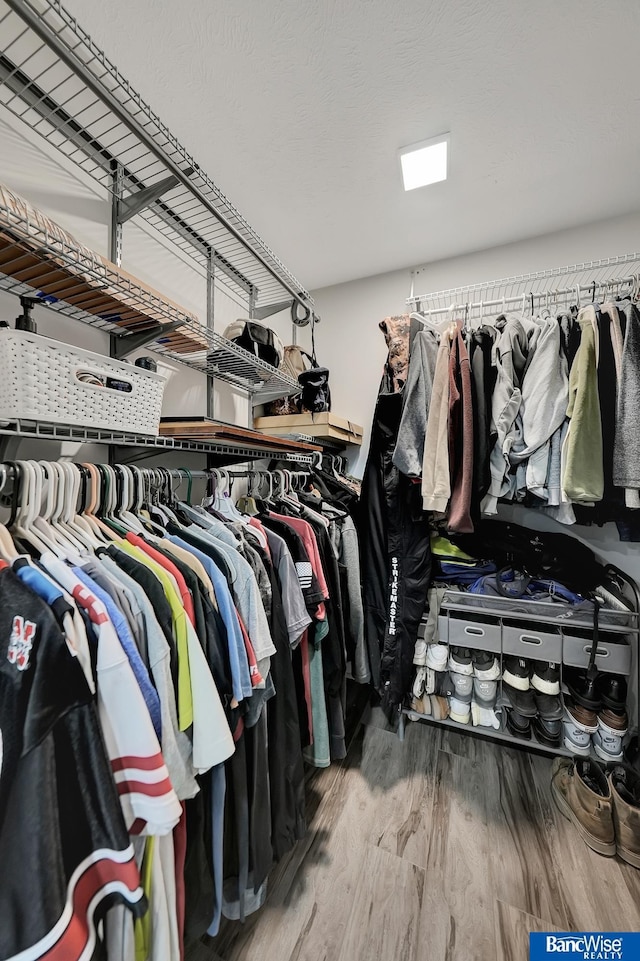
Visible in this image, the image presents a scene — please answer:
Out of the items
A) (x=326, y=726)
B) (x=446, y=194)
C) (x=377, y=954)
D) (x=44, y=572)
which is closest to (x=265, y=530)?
(x=44, y=572)

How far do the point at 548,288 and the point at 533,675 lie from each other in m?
1.84

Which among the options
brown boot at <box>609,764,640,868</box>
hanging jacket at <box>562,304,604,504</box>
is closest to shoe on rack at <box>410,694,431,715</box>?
brown boot at <box>609,764,640,868</box>

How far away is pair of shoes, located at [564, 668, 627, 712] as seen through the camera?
1267 mm

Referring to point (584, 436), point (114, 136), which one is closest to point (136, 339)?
point (114, 136)

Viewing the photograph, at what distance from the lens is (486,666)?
4.68 feet

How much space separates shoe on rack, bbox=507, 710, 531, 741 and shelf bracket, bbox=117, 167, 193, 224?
2.29 meters

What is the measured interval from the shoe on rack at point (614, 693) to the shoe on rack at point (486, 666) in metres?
0.37

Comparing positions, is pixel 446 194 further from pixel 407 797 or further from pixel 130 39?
pixel 407 797

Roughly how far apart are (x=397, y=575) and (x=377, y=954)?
3.42 ft

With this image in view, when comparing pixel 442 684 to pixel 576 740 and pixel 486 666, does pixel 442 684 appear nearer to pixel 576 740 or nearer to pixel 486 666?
pixel 486 666

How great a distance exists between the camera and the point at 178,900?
2.19 feet

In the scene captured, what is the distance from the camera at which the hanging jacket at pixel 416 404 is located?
1.35 metres

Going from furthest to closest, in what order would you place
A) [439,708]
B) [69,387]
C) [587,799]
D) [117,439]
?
[439,708] < [587,799] < [117,439] < [69,387]

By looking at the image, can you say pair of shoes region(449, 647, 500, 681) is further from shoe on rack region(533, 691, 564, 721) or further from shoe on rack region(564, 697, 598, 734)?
shoe on rack region(564, 697, 598, 734)
